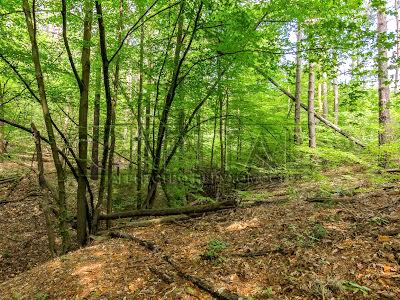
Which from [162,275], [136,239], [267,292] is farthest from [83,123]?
[267,292]

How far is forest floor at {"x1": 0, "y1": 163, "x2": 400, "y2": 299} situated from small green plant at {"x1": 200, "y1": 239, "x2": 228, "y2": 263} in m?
0.02

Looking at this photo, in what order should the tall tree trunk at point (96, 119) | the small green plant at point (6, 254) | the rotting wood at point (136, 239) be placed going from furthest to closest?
the tall tree trunk at point (96, 119) < the small green plant at point (6, 254) < the rotting wood at point (136, 239)

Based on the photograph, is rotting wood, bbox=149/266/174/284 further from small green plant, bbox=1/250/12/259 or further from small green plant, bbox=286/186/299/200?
small green plant, bbox=1/250/12/259

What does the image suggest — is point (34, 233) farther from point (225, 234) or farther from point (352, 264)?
point (352, 264)

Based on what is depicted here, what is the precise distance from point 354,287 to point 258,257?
1345mm

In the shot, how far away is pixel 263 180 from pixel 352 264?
A: 961 cm

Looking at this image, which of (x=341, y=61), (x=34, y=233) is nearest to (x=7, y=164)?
(x=34, y=233)

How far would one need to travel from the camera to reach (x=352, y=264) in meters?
3.46

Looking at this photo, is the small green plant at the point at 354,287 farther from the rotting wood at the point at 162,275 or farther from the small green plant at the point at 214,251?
the rotting wood at the point at 162,275

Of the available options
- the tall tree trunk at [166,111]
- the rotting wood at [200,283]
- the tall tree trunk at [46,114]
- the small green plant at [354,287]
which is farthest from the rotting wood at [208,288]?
the tall tree trunk at [166,111]

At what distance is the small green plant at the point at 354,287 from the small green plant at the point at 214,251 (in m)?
1.62

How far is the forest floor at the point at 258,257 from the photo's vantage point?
332 centimetres

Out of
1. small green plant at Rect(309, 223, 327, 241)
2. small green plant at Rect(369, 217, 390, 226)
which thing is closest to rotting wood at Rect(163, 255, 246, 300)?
small green plant at Rect(309, 223, 327, 241)

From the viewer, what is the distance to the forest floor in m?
3.32
